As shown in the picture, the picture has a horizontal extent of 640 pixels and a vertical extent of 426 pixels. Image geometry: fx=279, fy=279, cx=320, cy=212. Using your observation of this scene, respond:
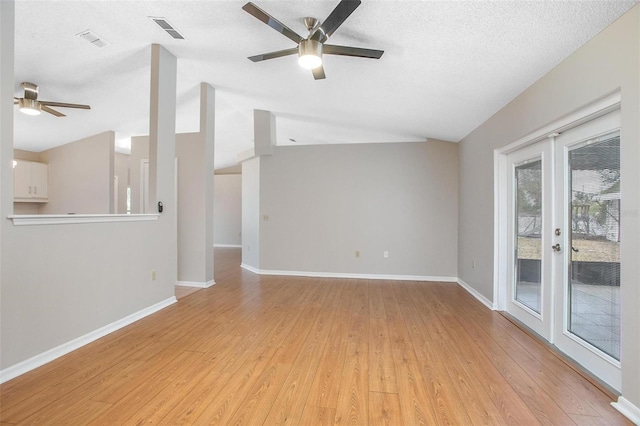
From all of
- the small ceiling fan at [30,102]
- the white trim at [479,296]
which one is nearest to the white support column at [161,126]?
the small ceiling fan at [30,102]

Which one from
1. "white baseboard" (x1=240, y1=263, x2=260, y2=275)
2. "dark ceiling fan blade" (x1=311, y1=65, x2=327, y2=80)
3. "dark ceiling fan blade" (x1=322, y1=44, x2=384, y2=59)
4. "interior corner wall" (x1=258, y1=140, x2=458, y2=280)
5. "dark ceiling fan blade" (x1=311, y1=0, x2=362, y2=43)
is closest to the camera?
"dark ceiling fan blade" (x1=311, y1=0, x2=362, y2=43)

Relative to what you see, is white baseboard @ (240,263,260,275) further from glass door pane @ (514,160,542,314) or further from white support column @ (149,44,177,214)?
glass door pane @ (514,160,542,314)

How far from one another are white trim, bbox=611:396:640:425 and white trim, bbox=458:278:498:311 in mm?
1797

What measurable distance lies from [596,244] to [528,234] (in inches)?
35.5

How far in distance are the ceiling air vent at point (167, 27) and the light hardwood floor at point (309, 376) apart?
3.02 m

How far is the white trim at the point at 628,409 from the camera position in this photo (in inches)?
62.1

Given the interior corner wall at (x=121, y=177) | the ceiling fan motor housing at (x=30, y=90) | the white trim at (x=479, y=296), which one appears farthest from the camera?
the interior corner wall at (x=121, y=177)

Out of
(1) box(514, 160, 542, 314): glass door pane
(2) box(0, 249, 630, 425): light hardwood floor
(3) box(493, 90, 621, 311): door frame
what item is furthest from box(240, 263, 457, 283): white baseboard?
(1) box(514, 160, 542, 314): glass door pane

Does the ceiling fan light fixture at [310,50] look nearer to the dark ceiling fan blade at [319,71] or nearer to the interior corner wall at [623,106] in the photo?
the dark ceiling fan blade at [319,71]

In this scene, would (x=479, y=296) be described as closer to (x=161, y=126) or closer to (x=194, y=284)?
(x=194, y=284)

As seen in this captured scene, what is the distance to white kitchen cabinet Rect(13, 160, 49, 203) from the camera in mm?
A: 5754

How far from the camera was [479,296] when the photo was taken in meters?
3.92

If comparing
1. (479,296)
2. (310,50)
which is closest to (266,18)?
(310,50)

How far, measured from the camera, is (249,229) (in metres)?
6.13
